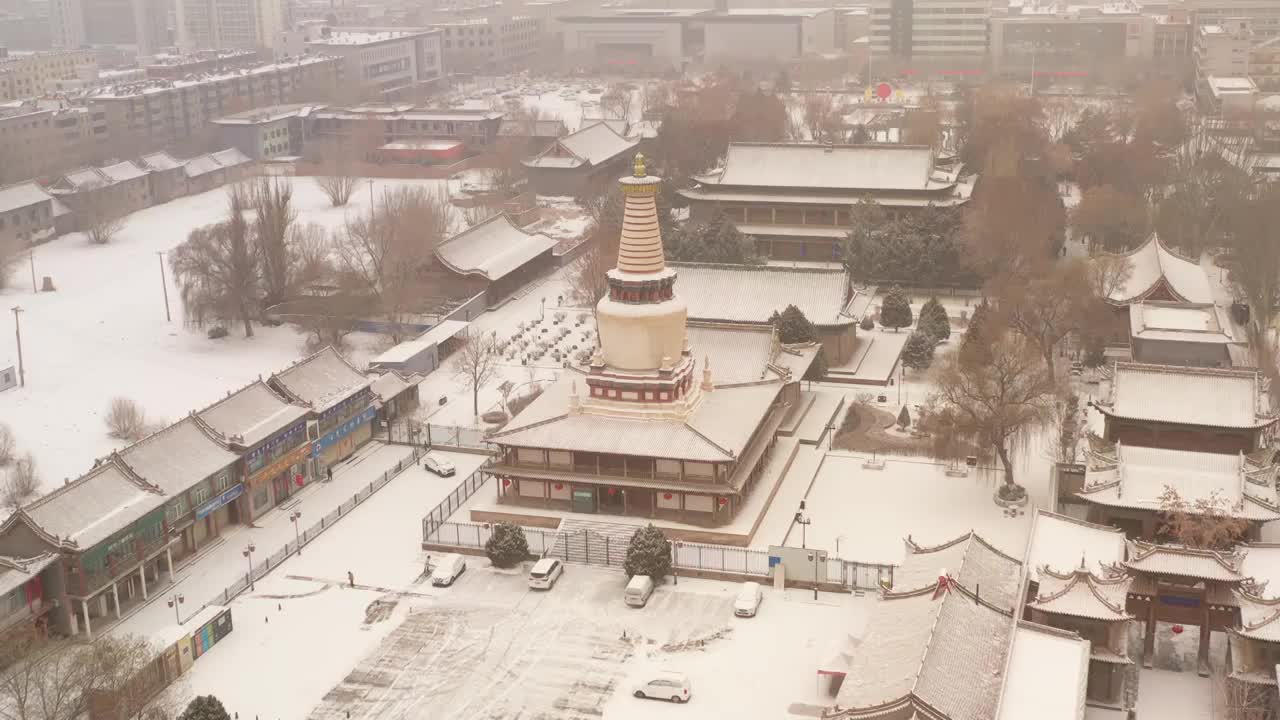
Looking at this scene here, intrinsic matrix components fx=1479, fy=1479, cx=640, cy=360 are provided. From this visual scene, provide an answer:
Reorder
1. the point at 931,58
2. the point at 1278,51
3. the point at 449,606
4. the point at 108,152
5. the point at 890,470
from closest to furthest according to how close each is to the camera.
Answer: the point at 449,606, the point at 890,470, the point at 108,152, the point at 1278,51, the point at 931,58

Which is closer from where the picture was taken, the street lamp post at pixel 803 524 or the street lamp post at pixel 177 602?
the street lamp post at pixel 177 602

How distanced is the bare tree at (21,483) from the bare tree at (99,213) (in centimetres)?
4190

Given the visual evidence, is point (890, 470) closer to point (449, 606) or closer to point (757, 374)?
point (757, 374)

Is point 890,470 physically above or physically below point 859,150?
below

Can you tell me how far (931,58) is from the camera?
164 m

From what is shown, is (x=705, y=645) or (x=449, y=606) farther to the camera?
(x=449, y=606)

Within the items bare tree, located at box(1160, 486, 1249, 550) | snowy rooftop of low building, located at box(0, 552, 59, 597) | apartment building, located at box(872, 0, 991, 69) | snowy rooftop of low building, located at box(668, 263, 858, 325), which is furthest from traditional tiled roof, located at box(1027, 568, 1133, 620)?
apartment building, located at box(872, 0, 991, 69)

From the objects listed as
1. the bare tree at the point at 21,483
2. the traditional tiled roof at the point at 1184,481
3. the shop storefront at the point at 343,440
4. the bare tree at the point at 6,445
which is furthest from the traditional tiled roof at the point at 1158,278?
the bare tree at the point at 6,445

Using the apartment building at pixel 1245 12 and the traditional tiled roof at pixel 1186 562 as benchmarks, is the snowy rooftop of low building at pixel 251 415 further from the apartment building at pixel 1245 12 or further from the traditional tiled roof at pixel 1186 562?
the apartment building at pixel 1245 12

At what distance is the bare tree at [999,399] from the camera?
4872 cm

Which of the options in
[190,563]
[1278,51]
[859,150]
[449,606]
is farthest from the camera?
[1278,51]

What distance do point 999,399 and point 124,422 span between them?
32.9 metres

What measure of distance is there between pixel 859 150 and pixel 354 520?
44.8m

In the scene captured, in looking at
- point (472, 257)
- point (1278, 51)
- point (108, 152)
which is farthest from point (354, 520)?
point (1278, 51)
